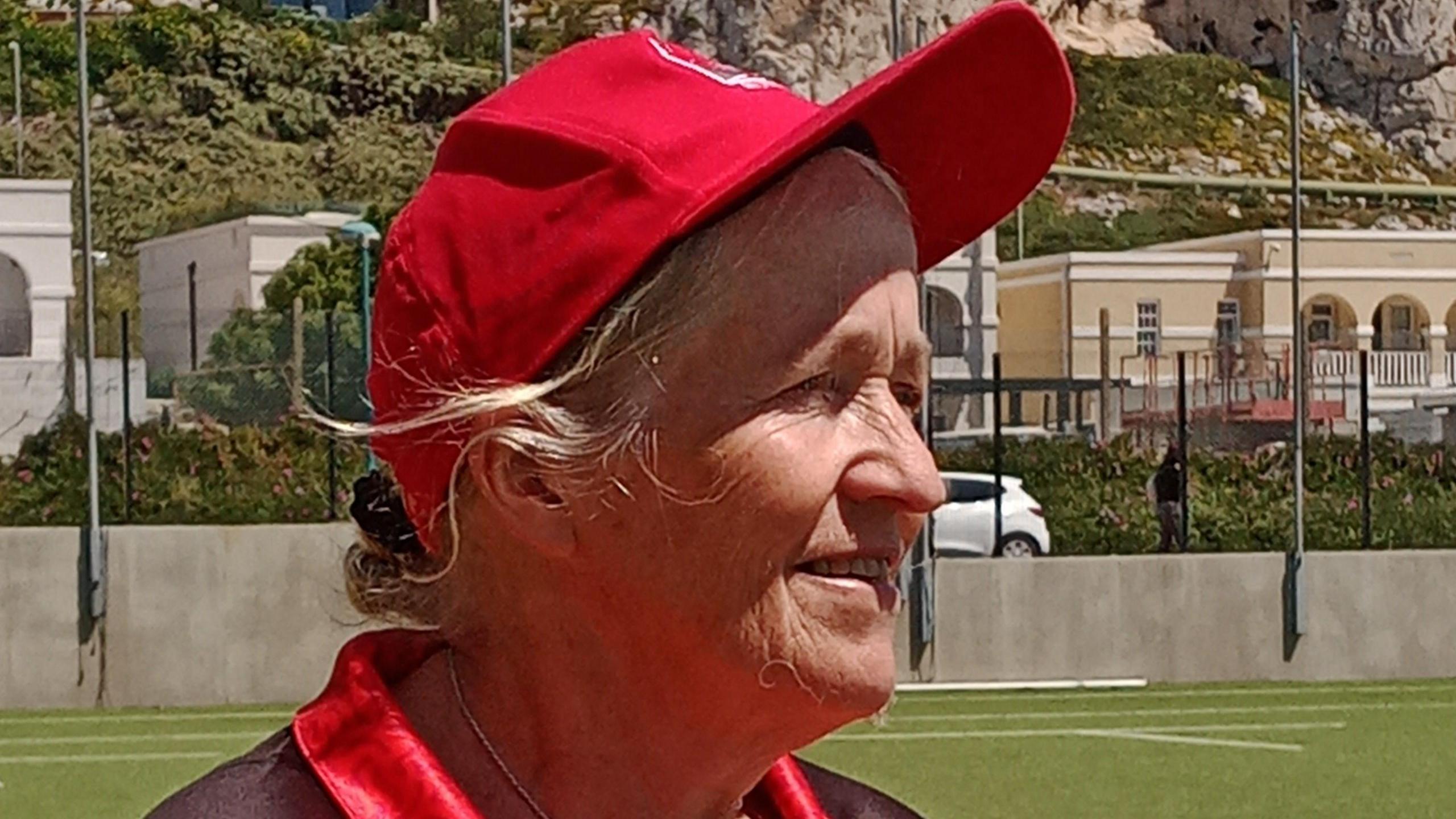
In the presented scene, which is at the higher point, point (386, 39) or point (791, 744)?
point (386, 39)

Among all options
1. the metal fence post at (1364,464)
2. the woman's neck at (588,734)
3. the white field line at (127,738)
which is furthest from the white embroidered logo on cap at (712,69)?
the metal fence post at (1364,464)

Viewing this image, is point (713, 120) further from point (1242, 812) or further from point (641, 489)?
point (1242, 812)

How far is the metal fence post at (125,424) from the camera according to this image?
58.6 feet


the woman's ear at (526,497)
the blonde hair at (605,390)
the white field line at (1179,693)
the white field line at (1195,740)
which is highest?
the blonde hair at (605,390)

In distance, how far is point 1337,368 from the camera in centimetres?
2823

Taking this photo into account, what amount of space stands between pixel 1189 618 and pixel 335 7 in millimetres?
68904

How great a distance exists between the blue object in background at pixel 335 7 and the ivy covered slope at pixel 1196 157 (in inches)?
832

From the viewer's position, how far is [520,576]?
157 cm

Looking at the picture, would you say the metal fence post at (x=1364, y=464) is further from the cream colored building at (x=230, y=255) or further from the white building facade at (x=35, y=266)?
the cream colored building at (x=230, y=255)

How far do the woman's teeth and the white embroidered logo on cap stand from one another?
26 centimetres

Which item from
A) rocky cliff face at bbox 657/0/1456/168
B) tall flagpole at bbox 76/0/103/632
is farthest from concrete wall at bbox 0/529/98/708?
rocky cliff face at bbox 657/0/1456/168

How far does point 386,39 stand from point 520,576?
77.6 m

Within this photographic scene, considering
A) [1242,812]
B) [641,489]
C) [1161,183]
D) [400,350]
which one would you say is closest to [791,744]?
[641,489]

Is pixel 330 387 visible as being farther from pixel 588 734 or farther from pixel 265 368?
pixel 588 734
